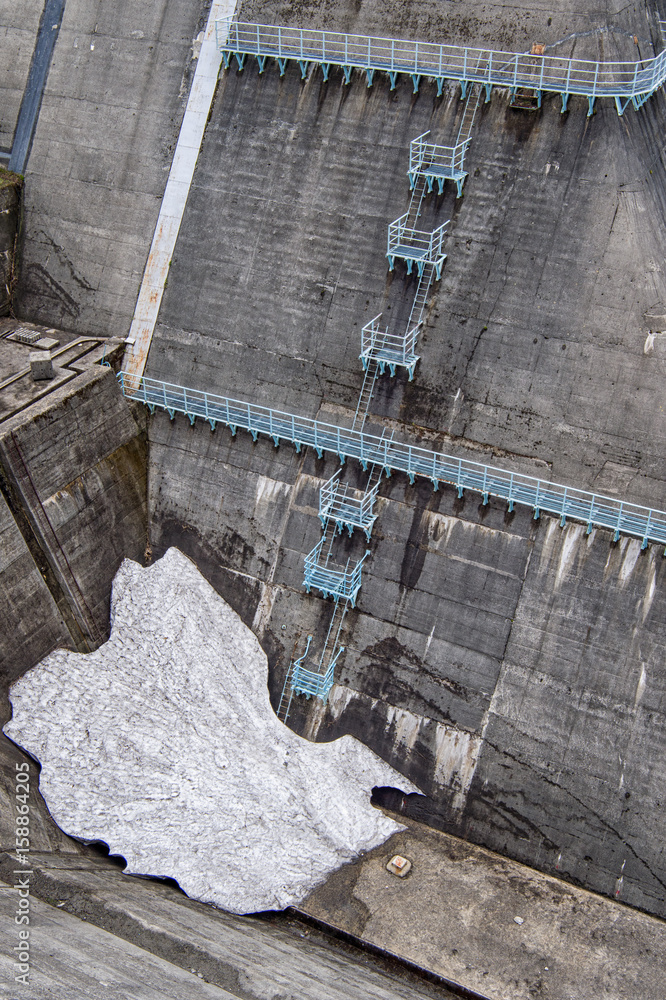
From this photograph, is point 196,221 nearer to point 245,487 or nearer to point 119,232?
point 119,232

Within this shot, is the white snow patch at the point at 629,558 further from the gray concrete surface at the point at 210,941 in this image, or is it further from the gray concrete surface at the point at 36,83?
the gray concrete surface at the point at 36,83

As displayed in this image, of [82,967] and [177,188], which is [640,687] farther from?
[177,188]

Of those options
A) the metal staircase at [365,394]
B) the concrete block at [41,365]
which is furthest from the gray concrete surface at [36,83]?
the metal staircase at [365,394]

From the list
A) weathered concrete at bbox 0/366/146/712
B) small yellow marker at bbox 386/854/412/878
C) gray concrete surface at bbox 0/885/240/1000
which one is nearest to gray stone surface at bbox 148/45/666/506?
weathered concrete at bbox 0/366/146/712

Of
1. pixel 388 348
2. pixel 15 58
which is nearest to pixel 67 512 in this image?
pixel 388 348

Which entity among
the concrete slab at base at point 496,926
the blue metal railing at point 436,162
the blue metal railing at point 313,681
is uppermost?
the blue metal railing at point 436,162

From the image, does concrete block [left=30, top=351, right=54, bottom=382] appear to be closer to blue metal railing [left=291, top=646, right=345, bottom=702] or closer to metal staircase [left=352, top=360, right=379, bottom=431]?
metal staircase [left=352, top=360, right=379, bottom=431]
